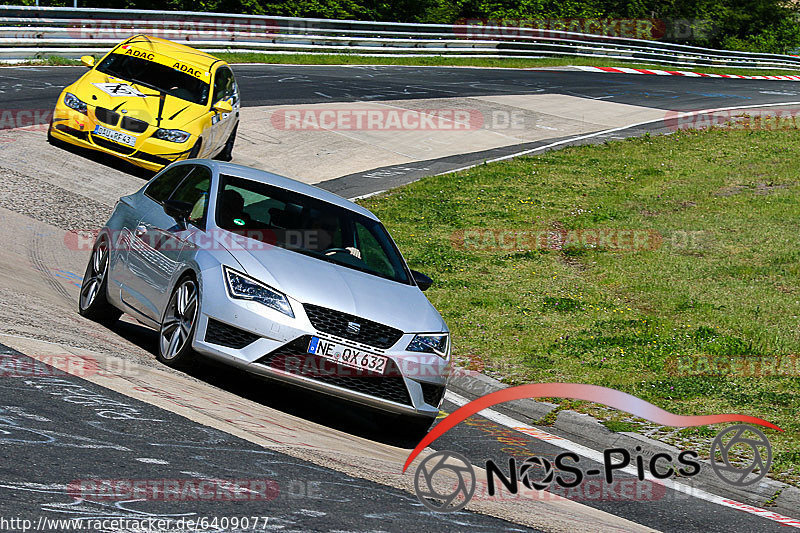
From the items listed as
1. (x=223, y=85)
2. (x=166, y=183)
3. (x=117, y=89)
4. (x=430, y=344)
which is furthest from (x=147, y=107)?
(x=430, y=344)

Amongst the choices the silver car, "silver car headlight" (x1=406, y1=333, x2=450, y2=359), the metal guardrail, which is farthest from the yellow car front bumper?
the metal guardrail

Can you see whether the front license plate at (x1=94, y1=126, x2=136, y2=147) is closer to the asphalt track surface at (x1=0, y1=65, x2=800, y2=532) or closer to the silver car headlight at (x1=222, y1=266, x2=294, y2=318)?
the asphalt track surface at (x1=0, y1=65, x2=800, y2=532)

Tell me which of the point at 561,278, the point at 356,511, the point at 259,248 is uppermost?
the point at 259,248

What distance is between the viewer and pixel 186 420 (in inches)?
231

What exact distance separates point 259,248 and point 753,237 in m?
9.85

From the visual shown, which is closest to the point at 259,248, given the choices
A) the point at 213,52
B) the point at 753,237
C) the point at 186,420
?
the point at 186,420

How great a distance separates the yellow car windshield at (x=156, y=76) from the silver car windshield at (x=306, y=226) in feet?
27.9

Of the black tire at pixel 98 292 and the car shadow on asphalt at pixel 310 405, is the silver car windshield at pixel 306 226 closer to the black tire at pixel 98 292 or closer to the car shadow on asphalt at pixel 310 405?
the car shadow on asphalt at pixel 310 405

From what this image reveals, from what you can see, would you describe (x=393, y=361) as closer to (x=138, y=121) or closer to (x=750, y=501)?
(x=750, y=501)

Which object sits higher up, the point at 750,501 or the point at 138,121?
the point at 138,121

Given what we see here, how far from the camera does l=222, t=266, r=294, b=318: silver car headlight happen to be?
263 inches

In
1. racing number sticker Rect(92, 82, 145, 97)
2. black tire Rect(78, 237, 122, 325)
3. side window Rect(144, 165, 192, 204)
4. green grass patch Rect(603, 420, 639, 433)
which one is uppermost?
racing number sticker Rect(92, 82, 145, 97)

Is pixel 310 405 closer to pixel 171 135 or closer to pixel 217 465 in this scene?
pixel 217 465

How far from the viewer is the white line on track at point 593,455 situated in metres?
6.55
